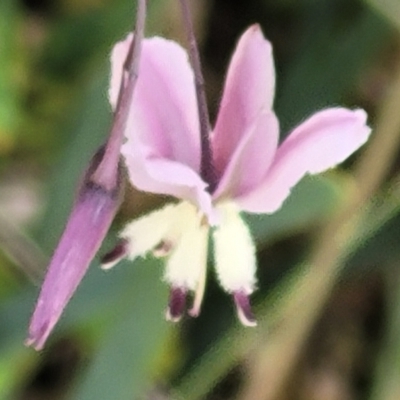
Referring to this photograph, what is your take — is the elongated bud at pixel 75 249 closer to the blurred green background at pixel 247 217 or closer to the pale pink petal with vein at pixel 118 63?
the pale pink petal with vein at pixel 118 63

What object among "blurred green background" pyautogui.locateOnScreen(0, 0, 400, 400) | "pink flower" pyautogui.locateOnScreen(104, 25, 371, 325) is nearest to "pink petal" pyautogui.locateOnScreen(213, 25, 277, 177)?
"pink flower" pyautogui.locateOnScreen(104, 25, 371, 325)

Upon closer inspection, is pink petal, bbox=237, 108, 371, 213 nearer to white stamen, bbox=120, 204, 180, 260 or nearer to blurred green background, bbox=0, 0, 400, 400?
white stamen, bbox=120, 204, 180, 260

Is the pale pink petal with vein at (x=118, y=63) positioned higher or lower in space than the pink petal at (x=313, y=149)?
higher

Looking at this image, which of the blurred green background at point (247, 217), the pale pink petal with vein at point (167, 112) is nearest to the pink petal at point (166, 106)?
the pale pink petal with vein at point (167, 112)

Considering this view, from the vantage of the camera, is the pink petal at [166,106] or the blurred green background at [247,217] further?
the blurred green background at [247,217]

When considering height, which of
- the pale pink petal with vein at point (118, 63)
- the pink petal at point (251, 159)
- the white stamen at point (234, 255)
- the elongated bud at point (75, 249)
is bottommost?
the white stamen at point (234, 255)

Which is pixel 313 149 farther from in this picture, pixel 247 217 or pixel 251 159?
pixel 247 217

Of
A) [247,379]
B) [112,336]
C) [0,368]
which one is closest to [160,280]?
[112,336]
